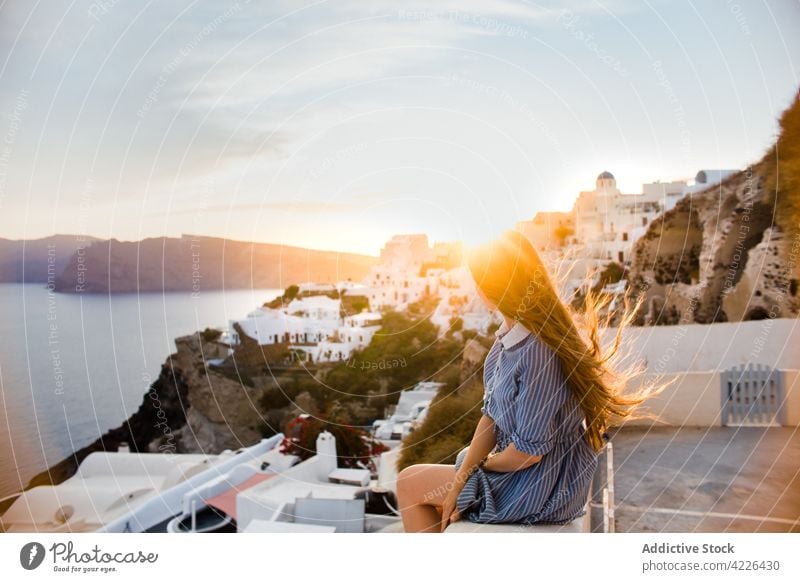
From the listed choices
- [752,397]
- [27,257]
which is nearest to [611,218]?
[752,397]

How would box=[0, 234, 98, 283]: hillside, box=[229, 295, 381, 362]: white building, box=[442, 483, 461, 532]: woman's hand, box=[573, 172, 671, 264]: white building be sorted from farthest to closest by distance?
box=[573, 172, 671, 264]: white building, box=[229, 295, 381, 362]: white building, box=[0, 234, 98, 283]: hillside, box=[442, 483, 461, 532]: woman's hand

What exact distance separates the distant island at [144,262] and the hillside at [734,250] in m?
3.39

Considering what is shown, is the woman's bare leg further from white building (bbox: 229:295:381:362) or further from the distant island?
white building (bbox: 229:295:381:362)

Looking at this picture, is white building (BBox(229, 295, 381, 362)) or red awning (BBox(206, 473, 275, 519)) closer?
red awning (BBox(206, 473, 275, 519))

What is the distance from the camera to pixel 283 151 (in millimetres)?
5039

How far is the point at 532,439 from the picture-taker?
5.18 ft

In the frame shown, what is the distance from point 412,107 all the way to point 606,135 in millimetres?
1210

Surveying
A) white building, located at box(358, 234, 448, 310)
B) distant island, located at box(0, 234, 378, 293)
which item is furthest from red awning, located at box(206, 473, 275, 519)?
white building, located at box(358, 234, 448, 310)

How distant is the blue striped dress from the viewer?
5.16 feet

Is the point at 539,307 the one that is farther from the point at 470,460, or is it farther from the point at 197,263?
the point at 197,263

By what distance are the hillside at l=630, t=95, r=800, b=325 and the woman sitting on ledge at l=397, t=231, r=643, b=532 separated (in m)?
4.80

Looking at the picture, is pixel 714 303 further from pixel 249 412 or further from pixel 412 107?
pixel 249 412

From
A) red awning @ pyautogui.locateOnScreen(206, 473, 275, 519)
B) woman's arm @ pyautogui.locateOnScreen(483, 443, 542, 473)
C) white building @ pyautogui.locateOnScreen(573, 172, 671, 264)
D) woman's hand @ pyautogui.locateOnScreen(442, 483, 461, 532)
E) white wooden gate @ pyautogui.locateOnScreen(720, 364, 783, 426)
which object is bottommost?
red awning @ pyautogui.locateOnScreen(206, 473, 275, 519)
